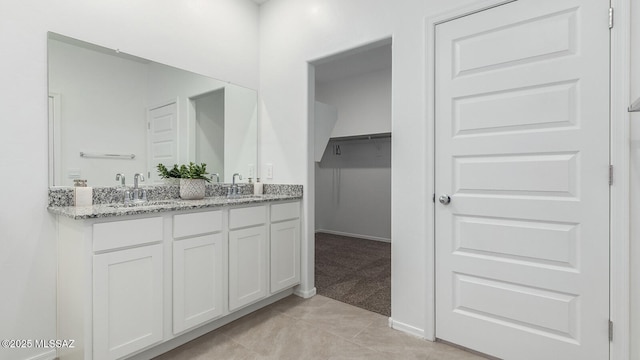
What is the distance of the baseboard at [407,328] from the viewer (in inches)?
81.9

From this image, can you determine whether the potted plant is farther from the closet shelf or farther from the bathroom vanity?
the closet shelf

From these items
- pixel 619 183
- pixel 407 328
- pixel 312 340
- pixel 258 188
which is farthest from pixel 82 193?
pixel 619 183

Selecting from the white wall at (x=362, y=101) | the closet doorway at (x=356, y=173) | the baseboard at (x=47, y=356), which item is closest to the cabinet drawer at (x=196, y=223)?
the baseboard at (x=47, y=356)

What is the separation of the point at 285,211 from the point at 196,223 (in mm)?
822

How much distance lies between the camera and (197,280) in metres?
1.96

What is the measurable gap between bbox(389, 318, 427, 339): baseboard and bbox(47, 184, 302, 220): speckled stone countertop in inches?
48.7

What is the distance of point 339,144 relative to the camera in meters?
5.56

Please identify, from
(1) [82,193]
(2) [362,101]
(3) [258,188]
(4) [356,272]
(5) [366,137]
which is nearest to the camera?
(1) [82,193]

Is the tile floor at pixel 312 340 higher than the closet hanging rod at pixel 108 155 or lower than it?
lower

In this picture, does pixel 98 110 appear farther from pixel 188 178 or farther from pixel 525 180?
pixel 525 180

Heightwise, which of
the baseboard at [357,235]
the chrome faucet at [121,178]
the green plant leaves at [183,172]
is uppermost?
the green plant leaves at [183,172]

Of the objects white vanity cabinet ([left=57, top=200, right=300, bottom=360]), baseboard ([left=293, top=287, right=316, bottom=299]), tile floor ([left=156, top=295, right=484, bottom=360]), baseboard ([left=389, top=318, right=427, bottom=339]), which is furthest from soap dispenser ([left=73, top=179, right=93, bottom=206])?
baseboard ([left=389, top=318, right=427, bottom=339])

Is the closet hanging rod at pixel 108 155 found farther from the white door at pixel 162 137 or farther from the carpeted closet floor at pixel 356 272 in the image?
the carpeted closet floor at pixel 356 272

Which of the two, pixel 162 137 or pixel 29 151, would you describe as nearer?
pixel 29 151
